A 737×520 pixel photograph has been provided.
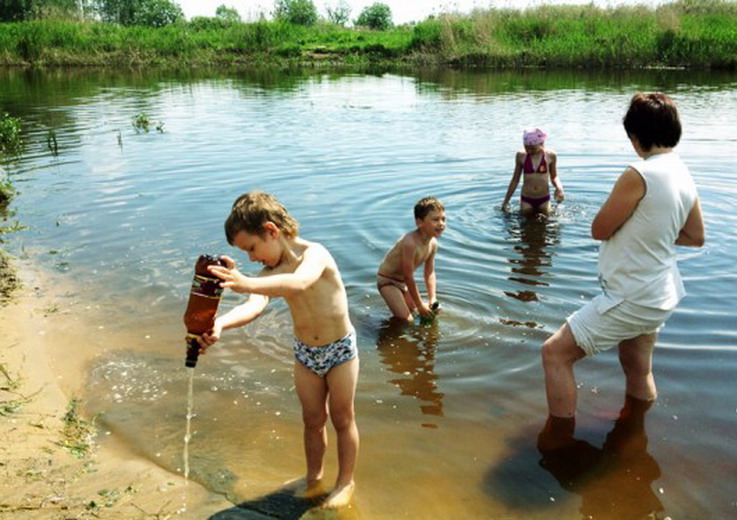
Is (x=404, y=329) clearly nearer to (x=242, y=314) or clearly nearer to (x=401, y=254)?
(x=401, y=254)

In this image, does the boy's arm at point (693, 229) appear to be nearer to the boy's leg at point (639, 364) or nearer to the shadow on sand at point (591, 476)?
the boy's leg at point (639, 364)

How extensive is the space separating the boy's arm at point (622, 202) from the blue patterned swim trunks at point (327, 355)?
64.6 inches

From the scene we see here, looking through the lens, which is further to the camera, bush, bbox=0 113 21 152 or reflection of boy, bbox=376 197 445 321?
bush, bbox=0 113 21 152

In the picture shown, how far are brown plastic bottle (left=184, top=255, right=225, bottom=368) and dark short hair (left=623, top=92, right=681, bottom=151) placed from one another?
2506 millimetres

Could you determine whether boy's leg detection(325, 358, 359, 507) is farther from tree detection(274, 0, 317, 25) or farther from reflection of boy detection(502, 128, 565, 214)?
tree detection(274, 0, 317, 25)

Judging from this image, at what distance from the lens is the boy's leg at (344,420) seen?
3.77m

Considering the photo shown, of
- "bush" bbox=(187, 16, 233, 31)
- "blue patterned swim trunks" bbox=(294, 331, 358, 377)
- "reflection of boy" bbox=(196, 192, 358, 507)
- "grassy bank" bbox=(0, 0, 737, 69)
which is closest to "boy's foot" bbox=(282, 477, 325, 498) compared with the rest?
"reflection of boy" bbox=(196, 192, 358, 507)

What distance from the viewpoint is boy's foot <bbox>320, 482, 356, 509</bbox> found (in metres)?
3.85

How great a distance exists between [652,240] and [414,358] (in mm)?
2522

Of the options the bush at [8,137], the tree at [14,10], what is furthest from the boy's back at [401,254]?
the tree at [14,10]

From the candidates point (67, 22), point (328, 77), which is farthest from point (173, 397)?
point (67, 22)

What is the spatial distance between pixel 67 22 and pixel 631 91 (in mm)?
39435

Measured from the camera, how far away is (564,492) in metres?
4.03

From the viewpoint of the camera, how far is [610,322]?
161 inches
